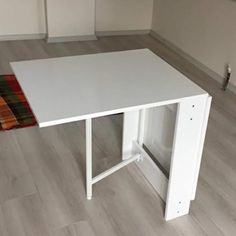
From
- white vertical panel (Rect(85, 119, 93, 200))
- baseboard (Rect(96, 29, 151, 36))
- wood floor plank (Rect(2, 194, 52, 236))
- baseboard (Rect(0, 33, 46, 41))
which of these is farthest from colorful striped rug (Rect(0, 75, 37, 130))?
baseboard (Rect(96, 29, 151, 36))

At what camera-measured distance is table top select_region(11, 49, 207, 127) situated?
1.62m

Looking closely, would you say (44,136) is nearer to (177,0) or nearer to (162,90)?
(162,90)

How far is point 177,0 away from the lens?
4.43 m

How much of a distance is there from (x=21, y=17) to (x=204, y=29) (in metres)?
2.19

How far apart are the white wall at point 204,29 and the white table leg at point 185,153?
186 cm

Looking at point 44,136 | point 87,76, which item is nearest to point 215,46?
point 44,136

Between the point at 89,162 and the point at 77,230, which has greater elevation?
the point at 89,162

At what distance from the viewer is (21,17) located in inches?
183

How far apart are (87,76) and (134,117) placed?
0.56 metres

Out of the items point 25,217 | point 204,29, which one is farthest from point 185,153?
point 204,29

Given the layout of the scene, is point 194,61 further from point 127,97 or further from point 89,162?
point 127,97

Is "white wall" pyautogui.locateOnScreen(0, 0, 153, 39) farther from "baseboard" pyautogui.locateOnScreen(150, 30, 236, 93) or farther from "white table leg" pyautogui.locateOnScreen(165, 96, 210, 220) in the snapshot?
"white table leg" pyautogui.locateOnScreen(165, 96, 210, 220)

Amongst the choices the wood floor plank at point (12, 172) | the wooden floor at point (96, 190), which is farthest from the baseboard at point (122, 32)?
the wood floor plank at point (12, 172)

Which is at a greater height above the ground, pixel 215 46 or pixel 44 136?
pixel 215 46
